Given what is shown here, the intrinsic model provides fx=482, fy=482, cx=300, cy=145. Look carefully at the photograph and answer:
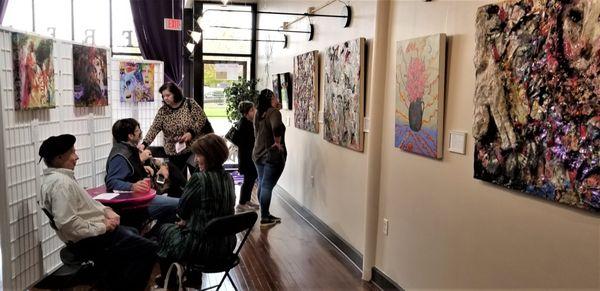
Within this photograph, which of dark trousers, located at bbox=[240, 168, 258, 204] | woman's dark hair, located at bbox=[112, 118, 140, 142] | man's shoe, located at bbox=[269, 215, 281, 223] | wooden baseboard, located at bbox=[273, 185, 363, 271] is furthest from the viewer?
dark trousers, located at bbox=[240, 168, 258, 204]

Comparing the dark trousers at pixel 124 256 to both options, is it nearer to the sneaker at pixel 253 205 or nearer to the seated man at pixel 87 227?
the seated man at pixel 87 227

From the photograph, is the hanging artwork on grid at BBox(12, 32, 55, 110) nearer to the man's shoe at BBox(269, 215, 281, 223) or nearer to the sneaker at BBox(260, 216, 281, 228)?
the sneaker at BBox(260, 216, 281, 228)

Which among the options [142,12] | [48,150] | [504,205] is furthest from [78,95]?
[142,12]

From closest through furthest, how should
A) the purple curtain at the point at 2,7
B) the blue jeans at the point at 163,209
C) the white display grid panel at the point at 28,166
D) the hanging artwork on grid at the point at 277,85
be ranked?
1. the white display grid panel at the point at 28,166
2. the blue jeans at the point at 163,209
3. the hanging artwork on grid at the point at 277,85
4. the purple curtain at the point at 2,7

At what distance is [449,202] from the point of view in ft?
9.53

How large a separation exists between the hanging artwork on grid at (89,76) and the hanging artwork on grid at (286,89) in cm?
253

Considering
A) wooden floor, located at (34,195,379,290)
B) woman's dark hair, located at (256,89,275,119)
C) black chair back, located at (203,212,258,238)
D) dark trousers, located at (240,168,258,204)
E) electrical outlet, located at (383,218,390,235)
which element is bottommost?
wooden floor, located at (34,195,379,290)

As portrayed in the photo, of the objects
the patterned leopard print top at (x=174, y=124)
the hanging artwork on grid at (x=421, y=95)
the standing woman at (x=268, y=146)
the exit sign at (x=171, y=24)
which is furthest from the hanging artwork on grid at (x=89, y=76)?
the exit sign at (x=171, y=24)

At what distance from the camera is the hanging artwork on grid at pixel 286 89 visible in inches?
255

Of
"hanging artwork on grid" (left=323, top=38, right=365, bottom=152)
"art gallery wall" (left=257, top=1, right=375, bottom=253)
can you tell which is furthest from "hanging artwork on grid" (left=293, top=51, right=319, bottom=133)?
"hanging artwork on grid" (left=323, top=38, right=365, bottom=152)

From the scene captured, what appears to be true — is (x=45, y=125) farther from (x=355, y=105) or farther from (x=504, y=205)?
(x=504, y=205)

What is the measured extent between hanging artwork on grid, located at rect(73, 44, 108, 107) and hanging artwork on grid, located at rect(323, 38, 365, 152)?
2.17 metres

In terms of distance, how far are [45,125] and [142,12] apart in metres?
5.25

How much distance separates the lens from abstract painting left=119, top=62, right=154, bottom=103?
599cm
